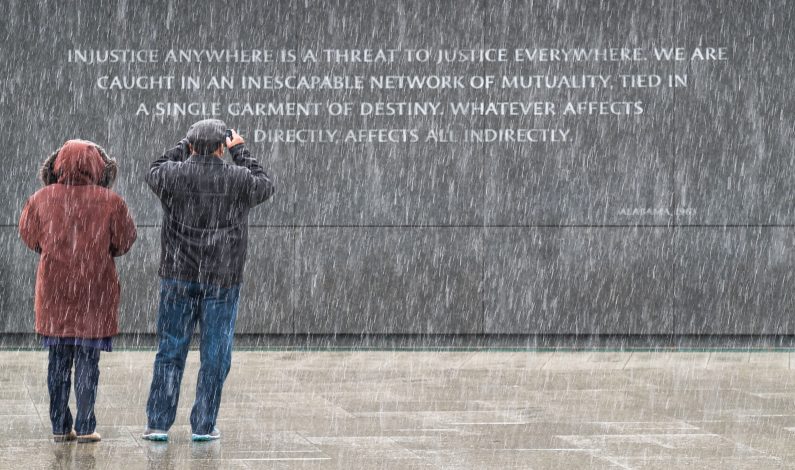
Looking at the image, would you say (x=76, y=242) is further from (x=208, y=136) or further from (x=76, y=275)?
(x=208, y=136)

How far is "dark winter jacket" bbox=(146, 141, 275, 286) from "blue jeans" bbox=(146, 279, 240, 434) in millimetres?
82

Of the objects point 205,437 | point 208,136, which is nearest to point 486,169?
point 208,136

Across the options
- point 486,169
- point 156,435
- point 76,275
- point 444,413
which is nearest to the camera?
point 76,275

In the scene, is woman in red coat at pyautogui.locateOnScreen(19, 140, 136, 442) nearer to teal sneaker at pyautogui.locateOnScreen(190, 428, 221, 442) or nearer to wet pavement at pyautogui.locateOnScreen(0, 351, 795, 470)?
wet pavement at pyautogui.locateOnScreen(0, 351, 795, 470)

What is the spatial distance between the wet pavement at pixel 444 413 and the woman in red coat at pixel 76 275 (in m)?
0.27

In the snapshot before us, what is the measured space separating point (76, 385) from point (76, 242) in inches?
29.5

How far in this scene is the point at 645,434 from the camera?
7.17 meters

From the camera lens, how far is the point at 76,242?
6867 millimetres

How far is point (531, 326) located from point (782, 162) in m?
2.85

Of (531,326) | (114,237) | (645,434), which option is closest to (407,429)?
(645,434)

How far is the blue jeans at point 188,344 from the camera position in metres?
6.93

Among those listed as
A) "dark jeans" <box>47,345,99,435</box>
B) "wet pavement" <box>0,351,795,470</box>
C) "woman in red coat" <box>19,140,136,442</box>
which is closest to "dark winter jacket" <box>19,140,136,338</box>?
"woman in red coat" <box>19,140,136,442</box>

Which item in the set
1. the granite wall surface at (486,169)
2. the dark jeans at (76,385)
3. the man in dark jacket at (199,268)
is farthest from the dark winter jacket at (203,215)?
the granite wall surface at (486,169)

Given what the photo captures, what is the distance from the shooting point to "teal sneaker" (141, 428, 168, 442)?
6.92m
